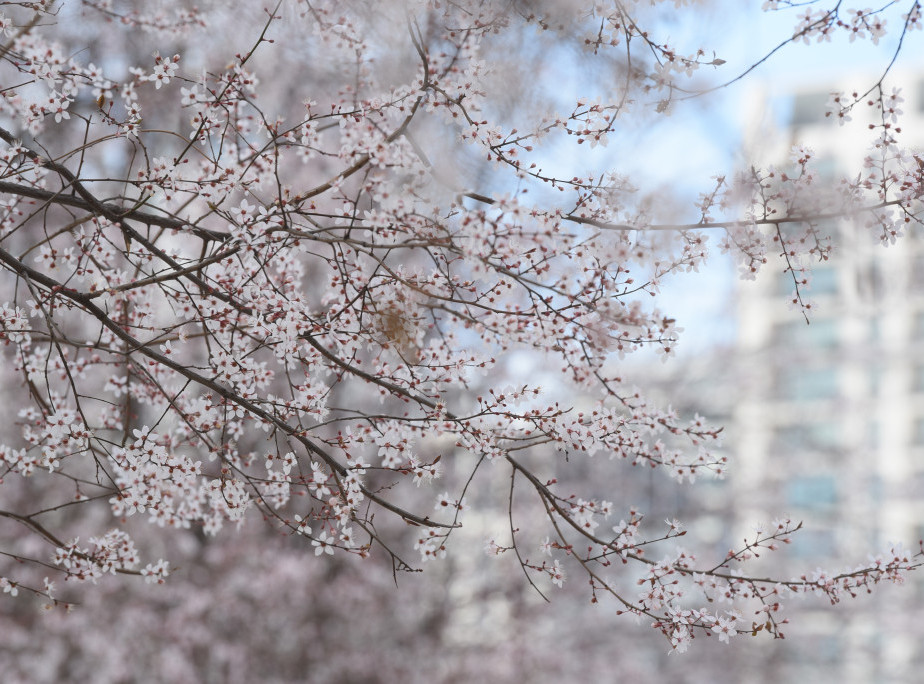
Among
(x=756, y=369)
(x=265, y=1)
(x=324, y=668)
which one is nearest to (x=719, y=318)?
(x=756, y=369)

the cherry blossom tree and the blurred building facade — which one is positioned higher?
the blurred building facade

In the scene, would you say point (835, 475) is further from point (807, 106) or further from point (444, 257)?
point (807, 106)

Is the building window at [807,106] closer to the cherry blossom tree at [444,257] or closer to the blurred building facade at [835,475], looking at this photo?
the blurred building facade at [835,475]

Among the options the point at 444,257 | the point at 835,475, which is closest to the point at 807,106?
the point at 835,475

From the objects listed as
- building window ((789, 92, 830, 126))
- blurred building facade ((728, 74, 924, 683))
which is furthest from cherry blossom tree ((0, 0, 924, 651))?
building window ((789, 92, 830, 126))

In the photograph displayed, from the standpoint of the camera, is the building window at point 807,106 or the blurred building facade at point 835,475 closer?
the blurred building facade at point 835,475

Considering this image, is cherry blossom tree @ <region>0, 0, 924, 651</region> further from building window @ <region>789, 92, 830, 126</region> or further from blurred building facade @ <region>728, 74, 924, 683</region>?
building window @ <region>789, 92, 830, 126</region>

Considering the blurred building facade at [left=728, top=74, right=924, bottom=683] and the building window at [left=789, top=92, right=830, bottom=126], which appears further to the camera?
the building window at [left=789, top=92, right=830, bottom=126]

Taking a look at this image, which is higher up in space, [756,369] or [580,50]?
[756,369]

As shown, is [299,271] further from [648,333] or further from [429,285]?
[648,333]

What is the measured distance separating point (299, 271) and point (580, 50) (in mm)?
1147

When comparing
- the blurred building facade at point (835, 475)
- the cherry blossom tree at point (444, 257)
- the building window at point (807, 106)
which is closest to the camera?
the cherry blossom tree at point (444, 257)

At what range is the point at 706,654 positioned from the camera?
423 inches

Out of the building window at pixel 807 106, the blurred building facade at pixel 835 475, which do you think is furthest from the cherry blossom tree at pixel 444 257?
the building window at pixel 807 106
